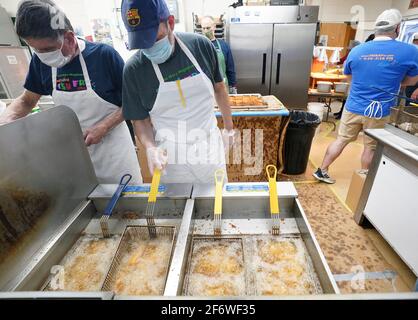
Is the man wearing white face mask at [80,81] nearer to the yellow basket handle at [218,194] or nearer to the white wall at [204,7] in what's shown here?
the yellow basket handle at [218,194]

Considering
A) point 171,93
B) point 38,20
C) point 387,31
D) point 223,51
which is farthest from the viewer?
point 223,51

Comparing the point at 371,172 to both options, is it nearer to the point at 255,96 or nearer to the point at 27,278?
the point at 255,96

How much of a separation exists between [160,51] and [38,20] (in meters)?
0.55

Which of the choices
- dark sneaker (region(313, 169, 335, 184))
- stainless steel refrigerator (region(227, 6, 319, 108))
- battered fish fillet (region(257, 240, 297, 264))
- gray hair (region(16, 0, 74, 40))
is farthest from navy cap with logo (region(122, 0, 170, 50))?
stainless steel refrigerator (region(227, 6, 319, 108))

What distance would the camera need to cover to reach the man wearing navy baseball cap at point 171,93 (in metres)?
1.03

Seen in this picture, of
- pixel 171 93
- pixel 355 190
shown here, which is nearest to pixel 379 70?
pixel 355 190

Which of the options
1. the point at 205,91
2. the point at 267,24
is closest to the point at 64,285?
the point at 205,91

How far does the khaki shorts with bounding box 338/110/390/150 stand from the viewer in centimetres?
238

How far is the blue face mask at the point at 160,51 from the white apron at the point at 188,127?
6 cm

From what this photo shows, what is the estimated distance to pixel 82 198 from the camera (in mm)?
995

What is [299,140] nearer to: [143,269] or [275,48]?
[275,48]

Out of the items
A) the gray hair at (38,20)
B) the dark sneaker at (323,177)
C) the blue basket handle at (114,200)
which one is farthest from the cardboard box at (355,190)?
the gray hair at (38,20)

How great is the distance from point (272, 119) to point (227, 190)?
1.62 metres

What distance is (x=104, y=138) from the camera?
1.52 m
